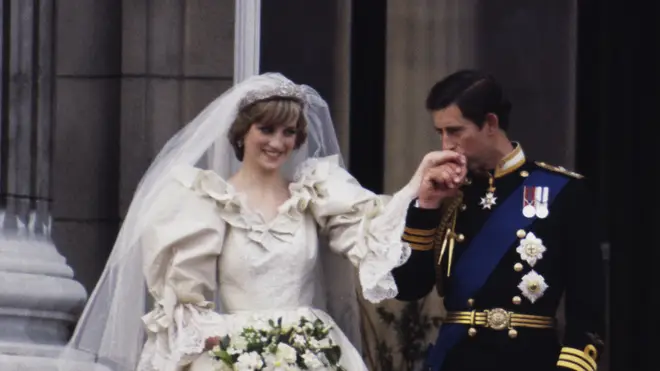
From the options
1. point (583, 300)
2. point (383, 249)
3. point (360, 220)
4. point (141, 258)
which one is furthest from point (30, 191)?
point (583, 300)

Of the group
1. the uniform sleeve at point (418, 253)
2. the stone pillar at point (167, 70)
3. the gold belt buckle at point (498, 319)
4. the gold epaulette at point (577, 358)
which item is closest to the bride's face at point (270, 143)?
the uniform sleeve at point (418, 253)

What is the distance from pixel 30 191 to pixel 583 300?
9.83 ft

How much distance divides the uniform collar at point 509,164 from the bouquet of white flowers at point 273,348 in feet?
2.85

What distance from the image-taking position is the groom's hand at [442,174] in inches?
346

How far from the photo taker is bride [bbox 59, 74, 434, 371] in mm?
9094

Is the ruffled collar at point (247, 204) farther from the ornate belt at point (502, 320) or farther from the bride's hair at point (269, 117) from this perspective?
the ornate belt at point (502, 320)

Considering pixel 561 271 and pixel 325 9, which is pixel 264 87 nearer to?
pixel 561 271

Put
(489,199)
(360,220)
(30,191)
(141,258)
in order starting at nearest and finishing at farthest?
(489,199) < (360,220) < (141,258) < (30,191)

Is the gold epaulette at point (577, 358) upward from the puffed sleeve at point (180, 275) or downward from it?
downward

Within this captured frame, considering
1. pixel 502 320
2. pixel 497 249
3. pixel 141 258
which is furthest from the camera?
pixel 141 258

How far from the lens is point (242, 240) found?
30.1 feet

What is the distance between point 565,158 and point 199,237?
308 centimetres

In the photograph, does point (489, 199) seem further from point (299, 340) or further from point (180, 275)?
point (180, 275)

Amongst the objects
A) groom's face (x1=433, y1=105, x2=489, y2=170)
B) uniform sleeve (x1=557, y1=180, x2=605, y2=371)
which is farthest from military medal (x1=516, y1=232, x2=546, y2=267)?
groom's face (x1=433, y1=105, x2=489, y2=170)
